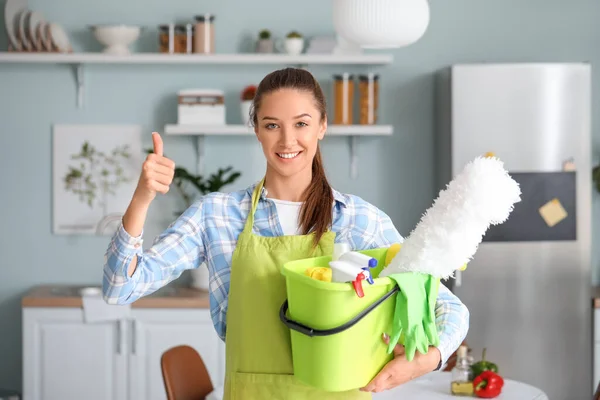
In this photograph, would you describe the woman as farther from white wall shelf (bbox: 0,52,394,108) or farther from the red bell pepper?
white wall shelf (bbox: 0,52,394,108)

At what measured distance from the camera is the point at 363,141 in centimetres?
457

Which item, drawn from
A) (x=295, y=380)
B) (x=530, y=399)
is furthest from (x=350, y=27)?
(x=295, y=380)

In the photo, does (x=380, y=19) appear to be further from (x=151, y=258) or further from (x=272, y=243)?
(x=151, y=258)

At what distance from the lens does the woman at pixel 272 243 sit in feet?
4.96

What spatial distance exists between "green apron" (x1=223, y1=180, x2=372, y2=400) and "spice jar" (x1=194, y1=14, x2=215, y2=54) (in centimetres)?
289

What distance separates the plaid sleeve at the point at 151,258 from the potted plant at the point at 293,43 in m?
2.85

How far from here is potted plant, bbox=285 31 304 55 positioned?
4.34 m

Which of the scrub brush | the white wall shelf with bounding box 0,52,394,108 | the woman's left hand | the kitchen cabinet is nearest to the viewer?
the scrub brush

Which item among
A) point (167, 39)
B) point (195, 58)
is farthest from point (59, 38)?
point (195, 58)

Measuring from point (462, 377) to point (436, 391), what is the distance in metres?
0.10

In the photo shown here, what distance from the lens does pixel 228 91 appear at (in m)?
4.53

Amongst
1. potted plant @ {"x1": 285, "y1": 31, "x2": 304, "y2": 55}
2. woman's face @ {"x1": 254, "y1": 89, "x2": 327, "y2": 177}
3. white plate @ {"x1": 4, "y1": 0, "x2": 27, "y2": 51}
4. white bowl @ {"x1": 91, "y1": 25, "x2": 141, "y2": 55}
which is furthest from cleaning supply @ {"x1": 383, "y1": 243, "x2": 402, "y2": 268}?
white plate @ {"x1": 4, "y1": 0, "x2": 27, "y2": 51}

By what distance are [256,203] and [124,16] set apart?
10.4 feet

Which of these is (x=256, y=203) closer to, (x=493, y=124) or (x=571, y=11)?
(x=493, y=124)
